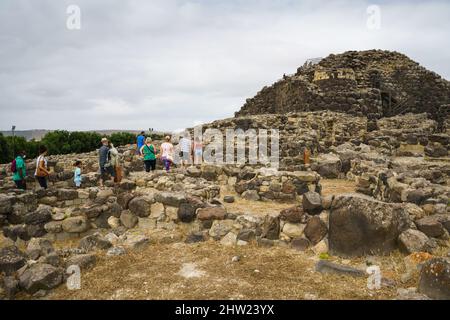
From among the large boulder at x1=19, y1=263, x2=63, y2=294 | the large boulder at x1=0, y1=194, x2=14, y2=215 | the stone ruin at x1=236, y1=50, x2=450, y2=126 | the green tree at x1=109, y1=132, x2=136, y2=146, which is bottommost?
the large boulder at x1=19, y1=263, x2=63, y2=294

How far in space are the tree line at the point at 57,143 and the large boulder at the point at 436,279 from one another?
40.2 m

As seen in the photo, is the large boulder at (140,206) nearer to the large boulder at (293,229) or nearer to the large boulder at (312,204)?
the large boulder at (293,229)

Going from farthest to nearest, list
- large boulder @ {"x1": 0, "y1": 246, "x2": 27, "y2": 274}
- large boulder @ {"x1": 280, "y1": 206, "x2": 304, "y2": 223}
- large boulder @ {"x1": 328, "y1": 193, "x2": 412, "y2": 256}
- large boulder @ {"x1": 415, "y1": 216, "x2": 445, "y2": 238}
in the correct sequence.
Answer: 1. large boulder @ {"x1": 280, "y1": 206, "x2": 304, "y2": 223}
2. large boulder @ {"x1": 415, "y1": 216, "x2": 445, "y2": 238}
3. large boulder @ {"x1": 328, "y1": 193, "x2": 412, "y2": 256}
4. large boulder @ {"x1": 0, "y1": 246, "x2": 27, "y2": 274}

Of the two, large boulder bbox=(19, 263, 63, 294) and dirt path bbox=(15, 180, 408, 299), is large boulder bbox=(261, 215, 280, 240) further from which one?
large boulder bbox=(19, 263, 63, 294)

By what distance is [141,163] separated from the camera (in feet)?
57.5

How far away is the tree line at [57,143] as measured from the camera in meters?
38.6

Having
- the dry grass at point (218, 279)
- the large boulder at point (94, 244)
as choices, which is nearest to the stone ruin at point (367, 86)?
the dry grass at point (218, 279)

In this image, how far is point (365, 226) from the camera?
5.59 meters

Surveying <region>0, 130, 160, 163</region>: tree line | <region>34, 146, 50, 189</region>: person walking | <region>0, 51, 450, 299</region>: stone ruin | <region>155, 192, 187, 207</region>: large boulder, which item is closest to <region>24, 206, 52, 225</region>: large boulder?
<region>0, 51, 450, 299</region>: stone ruin

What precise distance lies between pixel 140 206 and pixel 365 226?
14.3 ft

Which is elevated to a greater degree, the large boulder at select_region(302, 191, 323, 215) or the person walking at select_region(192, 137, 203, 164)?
the person walking at select_region(192, 137, 203, 164)

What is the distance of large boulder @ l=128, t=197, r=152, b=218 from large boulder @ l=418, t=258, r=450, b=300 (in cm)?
511

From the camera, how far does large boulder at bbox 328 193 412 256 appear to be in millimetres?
5566

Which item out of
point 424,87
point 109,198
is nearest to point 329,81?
point 424,87
